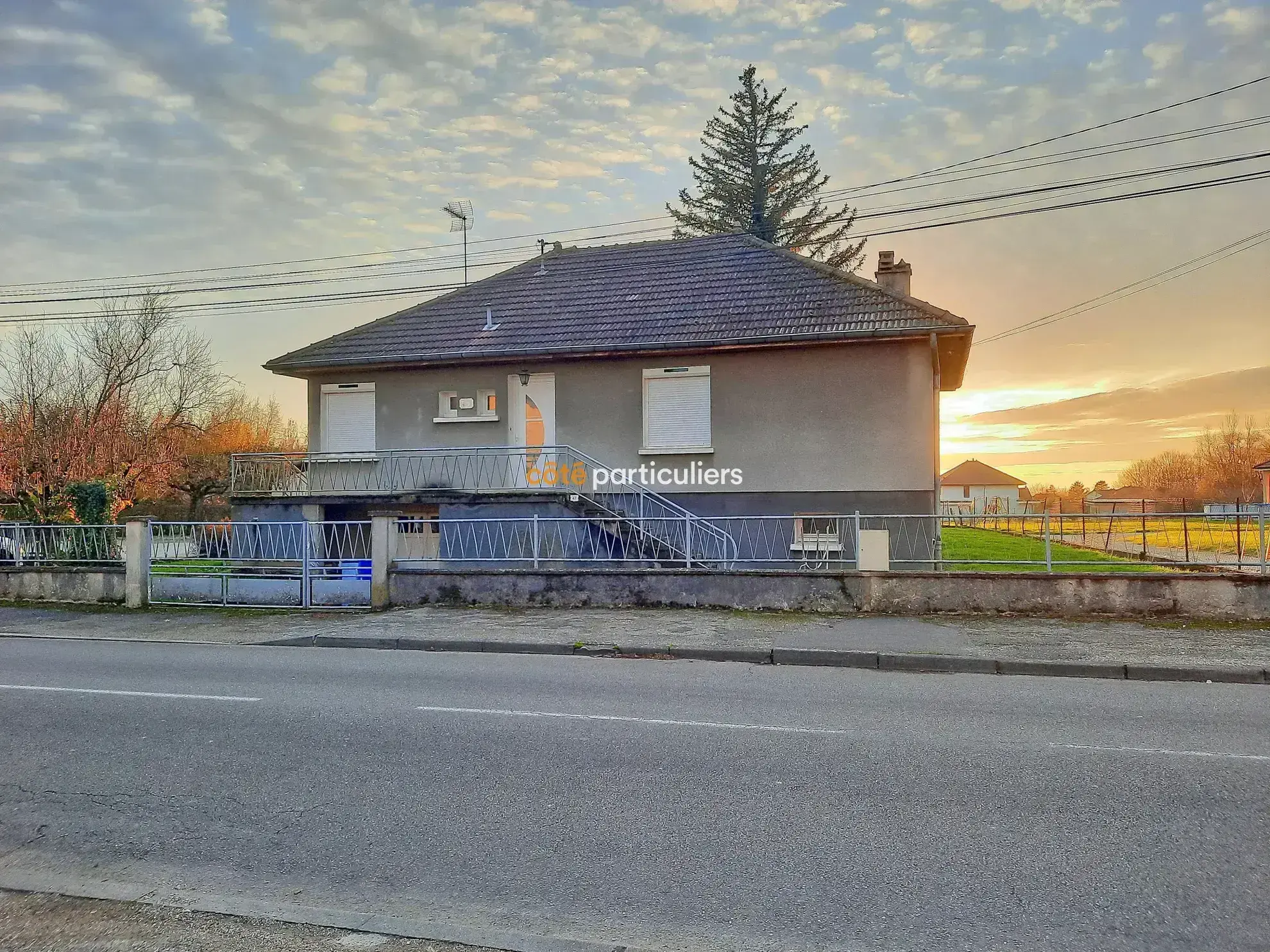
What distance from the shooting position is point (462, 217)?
25938 millimetres

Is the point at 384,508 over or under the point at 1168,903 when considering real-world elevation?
over

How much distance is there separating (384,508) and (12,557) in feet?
22.9

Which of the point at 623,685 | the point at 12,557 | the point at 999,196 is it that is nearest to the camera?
the point at 623,685

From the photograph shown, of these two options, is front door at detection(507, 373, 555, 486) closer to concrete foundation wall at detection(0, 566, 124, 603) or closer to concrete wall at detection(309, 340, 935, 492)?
concrete wall at detection(309, 340, 935, 492)

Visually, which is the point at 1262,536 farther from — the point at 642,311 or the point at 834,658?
the point at 642,311

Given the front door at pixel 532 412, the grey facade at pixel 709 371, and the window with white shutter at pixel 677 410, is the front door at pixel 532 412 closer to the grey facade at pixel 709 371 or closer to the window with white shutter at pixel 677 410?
the grey facade at pixel 709 371

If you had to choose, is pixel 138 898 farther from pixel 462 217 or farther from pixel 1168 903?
pixel 462 217

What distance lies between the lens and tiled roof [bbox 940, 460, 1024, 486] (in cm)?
10619

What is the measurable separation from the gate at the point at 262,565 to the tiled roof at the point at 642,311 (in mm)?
5608

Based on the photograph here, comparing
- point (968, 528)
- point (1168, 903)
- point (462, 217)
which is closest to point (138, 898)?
point (1168, 903)

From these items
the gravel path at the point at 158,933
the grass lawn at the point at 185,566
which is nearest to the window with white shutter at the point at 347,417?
the grass lawn at the point at 185,566

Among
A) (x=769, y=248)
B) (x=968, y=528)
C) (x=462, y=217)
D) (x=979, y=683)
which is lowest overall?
(x=979, y=683)

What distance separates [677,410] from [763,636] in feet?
27.6

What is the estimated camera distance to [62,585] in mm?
15773
